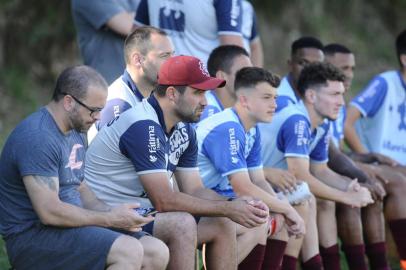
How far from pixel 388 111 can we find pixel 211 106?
217 cm

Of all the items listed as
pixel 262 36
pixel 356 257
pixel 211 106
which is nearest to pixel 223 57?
pixel 211 106

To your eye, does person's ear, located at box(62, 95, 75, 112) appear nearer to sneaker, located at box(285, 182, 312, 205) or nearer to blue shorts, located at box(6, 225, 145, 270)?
blue shorts, located at box(6, 225, 145, 270)

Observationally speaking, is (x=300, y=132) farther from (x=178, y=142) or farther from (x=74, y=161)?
(x=74, y=161)

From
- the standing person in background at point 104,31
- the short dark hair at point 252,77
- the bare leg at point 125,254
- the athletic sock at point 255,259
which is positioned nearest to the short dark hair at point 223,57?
the short dark hair at point 252,77

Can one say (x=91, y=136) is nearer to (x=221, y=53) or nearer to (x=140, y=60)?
(x=140, y=60)

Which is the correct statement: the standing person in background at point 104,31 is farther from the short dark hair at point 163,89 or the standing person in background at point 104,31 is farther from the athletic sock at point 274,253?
the athletic sock at point 274,253

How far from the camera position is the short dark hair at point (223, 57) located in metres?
7.02

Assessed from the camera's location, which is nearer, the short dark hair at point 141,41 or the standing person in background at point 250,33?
the short dark hair at point 141,41

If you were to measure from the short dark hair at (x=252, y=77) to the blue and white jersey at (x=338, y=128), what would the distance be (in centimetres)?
149

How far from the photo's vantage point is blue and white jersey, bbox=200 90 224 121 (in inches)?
274

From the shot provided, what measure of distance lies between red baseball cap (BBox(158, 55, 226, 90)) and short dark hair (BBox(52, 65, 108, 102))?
504mm

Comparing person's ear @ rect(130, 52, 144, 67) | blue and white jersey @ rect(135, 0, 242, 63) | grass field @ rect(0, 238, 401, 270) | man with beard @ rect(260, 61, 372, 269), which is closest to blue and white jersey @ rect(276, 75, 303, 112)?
man with beard @ rect(260, 61, 372, 269)

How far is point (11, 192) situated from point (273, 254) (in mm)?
1982

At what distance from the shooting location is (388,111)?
8.58 m
